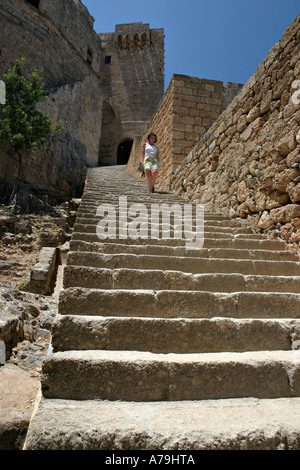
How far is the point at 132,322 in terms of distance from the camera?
1.89 m

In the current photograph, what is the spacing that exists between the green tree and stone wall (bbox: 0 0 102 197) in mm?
951

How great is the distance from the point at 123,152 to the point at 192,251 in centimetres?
2437

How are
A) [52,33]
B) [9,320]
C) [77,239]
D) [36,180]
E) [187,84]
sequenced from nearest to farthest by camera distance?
[9,320] → [77,239] → [187,84] → [36,180] → [52,33]

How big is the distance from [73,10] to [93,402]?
2524 centimetres

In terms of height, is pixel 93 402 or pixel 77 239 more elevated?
pixel 77 239

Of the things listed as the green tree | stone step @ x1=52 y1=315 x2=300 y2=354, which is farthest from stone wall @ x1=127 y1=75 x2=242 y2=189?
the green tree

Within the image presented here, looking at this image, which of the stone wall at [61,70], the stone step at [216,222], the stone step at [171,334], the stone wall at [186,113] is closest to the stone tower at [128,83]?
the stone wall at [61,70]

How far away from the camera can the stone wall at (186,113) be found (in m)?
7.86

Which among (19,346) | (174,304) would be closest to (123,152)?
(19,346)

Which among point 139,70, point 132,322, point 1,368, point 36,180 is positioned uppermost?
point 139,70

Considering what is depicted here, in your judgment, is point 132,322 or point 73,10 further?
point 73,10

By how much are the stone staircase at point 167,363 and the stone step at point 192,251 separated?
291 millimetres

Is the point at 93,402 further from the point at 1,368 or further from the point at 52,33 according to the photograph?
the point at 52,33

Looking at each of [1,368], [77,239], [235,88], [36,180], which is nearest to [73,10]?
[36,180]
